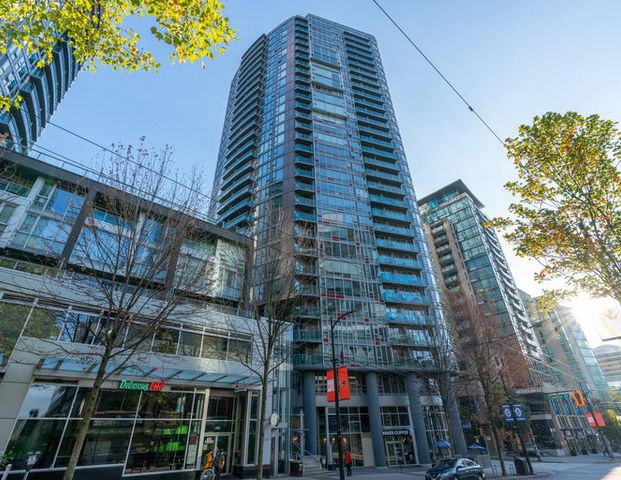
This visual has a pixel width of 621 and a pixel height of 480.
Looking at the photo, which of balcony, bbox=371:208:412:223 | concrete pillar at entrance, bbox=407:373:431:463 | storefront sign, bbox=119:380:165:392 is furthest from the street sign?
balcony, bbox=371:208:412:223

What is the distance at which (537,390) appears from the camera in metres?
55.2

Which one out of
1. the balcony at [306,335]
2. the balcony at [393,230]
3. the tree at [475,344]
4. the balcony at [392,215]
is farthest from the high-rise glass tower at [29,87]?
the tree at [475,344]

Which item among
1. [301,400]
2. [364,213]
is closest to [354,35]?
[364,213]

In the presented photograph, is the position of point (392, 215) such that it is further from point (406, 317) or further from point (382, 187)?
point (406, 317)

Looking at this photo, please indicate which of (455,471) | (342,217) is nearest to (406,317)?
(342,217)

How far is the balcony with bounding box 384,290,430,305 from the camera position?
42.9 m

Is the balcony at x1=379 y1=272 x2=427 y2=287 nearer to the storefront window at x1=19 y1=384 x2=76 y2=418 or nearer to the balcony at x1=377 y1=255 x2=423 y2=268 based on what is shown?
the balcony at x1=377 y1=255 x2=423 y2=268

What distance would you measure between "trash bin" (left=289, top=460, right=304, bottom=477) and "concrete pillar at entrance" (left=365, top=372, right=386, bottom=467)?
13.9m

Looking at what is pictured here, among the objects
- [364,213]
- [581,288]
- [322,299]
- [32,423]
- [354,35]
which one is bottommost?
[32,423]

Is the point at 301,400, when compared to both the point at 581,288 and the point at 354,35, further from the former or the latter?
the point at 354,35

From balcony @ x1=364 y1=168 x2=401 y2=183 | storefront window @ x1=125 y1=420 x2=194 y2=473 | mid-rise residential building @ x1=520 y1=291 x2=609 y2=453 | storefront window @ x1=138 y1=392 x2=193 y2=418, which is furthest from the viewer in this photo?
mid-rise residential building @ x1=520 y1=291 x2=609 y2=453

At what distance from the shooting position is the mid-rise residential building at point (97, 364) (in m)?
14.0

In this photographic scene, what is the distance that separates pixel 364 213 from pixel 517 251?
35.7 meters

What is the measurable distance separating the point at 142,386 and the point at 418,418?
30.5 meters
